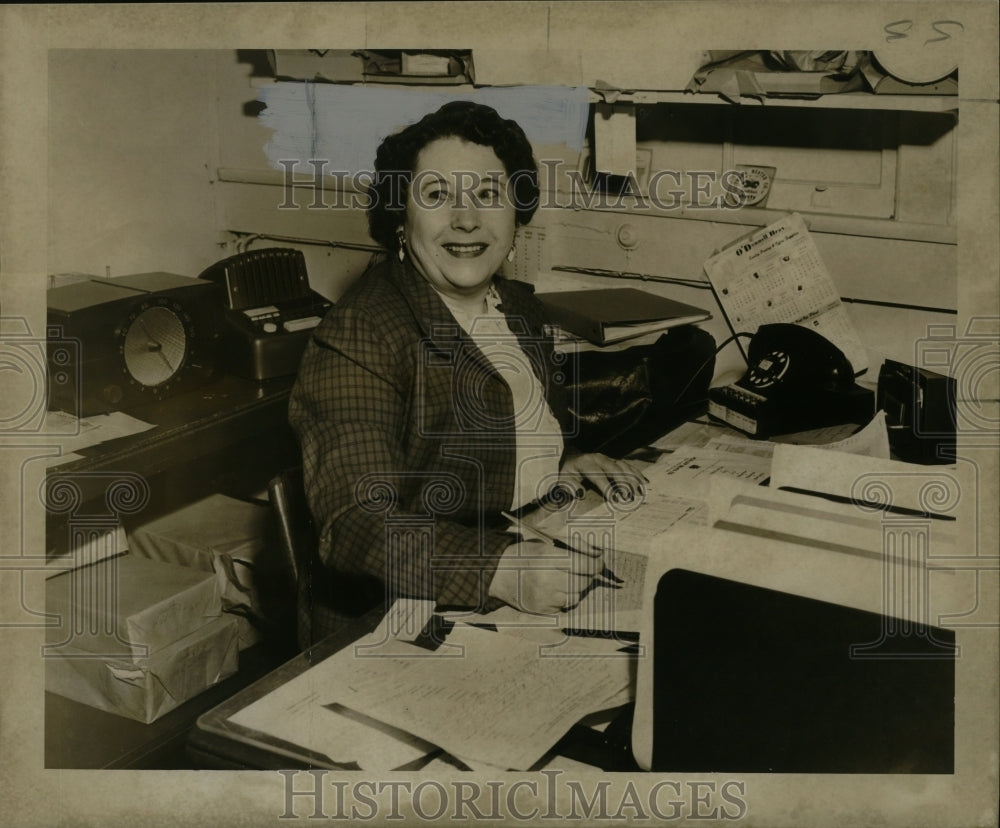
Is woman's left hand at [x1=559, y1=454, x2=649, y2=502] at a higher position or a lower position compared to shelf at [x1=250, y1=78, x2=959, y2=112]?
lower

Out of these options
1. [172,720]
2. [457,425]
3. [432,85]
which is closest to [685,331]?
[457,425]

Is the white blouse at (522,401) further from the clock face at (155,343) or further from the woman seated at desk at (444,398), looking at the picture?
the clock face at (155,343)

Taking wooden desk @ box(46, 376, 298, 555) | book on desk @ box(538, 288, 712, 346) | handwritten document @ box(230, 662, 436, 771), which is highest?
book on desk @ box(538, 288, 712, 346)

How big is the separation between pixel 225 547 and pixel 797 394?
1095 mm

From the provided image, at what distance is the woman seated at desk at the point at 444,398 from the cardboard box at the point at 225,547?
0.57m

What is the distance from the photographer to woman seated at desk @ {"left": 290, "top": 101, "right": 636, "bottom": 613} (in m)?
1.31

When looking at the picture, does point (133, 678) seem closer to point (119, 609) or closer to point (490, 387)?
point (119, 609)

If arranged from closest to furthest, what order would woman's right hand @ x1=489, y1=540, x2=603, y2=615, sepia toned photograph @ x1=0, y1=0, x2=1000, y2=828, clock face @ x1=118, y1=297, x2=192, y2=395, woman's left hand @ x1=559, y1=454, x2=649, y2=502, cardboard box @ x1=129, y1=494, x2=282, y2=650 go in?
sepia toned photograph @ x1=0, y1=0, x2=1000, y2=828 → woman's right hand @ x1=489, y1=540, x2=603, y2=615 → woman's left hand @ x1=559, y1=454, x2=649, y2=502 → clock face @ x1=118, y1=297, x2=192, y2=395 → cardboard box @ x1=129, y1=494, x2=282, y2=650

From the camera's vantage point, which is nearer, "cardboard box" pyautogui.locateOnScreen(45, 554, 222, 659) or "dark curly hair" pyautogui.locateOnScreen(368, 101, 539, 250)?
"dark curly hair" pyautogui.locateOnScreen(368, 101, 539, 250)

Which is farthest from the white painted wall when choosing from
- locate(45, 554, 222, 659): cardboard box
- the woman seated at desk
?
locate(45, 554, 222, 659): cardboard box

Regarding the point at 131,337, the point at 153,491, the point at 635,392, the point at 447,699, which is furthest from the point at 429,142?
the point at 153,491

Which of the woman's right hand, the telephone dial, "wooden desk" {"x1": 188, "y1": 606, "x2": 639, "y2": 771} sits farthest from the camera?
the telephone dial

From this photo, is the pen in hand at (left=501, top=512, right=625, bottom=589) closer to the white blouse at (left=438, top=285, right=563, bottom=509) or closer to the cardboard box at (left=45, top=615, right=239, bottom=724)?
the white blouse at (left=438, top=285, right=563, bottom=509)

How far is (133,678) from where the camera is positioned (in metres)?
1.61
